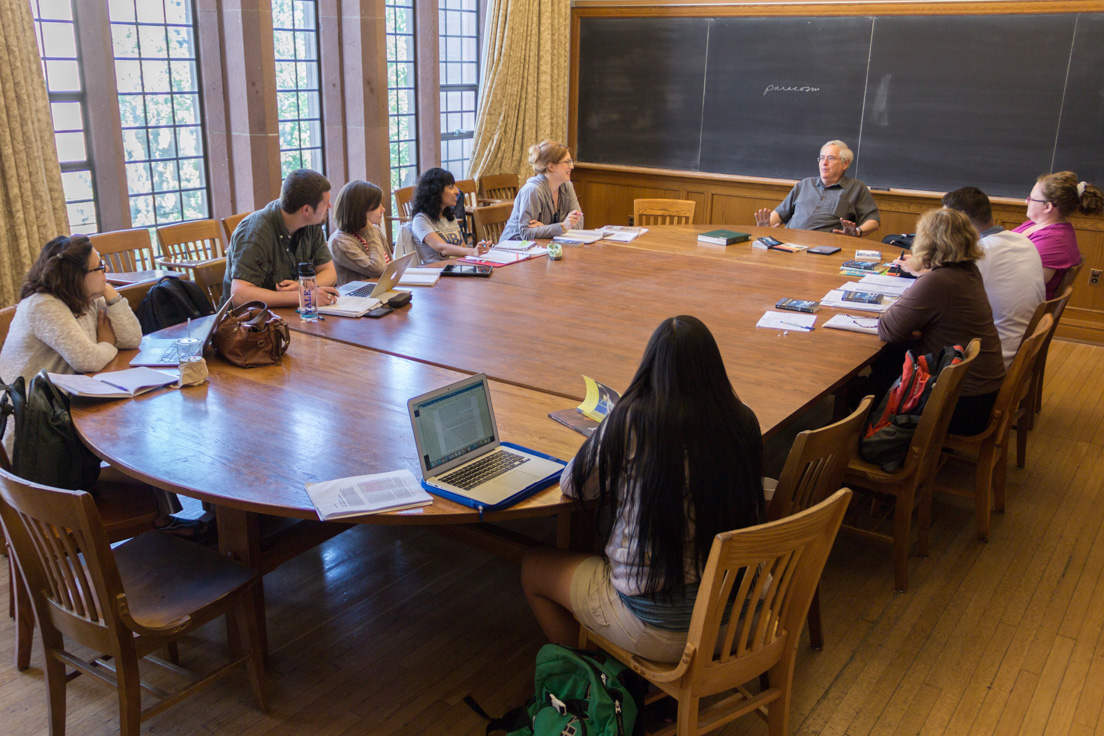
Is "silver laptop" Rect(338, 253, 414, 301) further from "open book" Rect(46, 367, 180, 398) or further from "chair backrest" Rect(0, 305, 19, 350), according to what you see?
"chair backrest" Rect(0, 305, 19, 350)

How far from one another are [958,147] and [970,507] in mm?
3517

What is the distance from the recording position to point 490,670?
2.47 metres

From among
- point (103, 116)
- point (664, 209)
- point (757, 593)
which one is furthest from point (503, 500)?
point (664, 209)

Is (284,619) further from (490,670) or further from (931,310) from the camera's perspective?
(931,310)

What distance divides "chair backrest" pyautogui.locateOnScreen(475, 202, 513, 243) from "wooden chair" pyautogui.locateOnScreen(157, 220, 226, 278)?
4.92 feet

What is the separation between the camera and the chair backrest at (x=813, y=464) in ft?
6.81

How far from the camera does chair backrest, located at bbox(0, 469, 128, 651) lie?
178 cm

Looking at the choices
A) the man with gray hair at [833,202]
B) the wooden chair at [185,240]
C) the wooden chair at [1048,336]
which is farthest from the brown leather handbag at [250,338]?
the man with gray hair at [833,202]

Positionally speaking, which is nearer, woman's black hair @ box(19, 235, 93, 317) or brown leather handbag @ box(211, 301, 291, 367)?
woman's black hair @ box(19, 235, 93, 317)

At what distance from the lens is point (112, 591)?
6.09 feet

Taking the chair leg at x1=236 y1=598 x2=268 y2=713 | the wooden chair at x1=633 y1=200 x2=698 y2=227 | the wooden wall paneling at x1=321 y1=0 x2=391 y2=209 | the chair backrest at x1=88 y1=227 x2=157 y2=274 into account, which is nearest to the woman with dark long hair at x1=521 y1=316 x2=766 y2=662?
the chair leg at x1=236 y1=598 x2=268 y2=713

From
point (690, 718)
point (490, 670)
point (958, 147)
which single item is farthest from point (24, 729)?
point (958, 147)

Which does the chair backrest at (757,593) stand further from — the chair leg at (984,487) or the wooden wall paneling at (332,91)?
the wooden wall paneling at (332,91)

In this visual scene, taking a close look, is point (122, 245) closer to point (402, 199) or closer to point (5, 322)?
point (5, 322)
